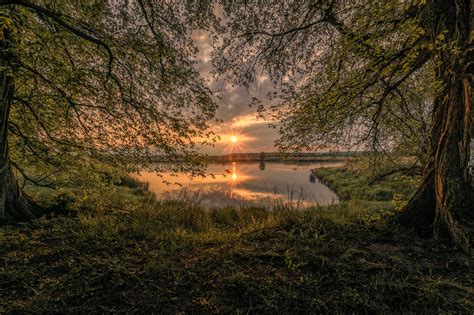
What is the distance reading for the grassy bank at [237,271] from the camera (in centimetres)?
282

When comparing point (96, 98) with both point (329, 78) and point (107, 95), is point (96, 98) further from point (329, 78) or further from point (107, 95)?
point (329, 78)

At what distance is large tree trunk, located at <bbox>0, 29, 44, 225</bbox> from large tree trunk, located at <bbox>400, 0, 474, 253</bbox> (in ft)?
30.2

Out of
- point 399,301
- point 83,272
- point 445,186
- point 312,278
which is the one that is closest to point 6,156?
point 83,272

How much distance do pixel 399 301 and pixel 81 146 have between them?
7.29 m

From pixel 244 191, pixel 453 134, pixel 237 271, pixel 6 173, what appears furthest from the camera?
pixel 244 191

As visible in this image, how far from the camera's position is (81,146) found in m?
6.01

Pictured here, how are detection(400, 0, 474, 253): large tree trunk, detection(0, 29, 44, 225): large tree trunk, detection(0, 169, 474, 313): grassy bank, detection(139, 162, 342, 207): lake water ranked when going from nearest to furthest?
detection(0, 169, 474, 313): grassy bank → detection(400, 0, 474, 253): large tree trunk → detection(0, 29, 44, 225): large tree trunk → detection(139, 162, 342, 207): lake water

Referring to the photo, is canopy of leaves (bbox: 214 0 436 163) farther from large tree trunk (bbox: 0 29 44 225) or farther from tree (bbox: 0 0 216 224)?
large tree trunk (bbox: 0 29 44 225)

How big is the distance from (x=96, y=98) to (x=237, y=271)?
533 centimetres

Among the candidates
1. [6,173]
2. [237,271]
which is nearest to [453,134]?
[237,271]

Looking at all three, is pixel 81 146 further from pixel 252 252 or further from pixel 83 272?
pixel 252 252

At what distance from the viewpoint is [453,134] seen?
4562 millimetres

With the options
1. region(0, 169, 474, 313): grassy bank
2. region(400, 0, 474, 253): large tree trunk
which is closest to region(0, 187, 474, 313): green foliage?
region(0, 169, 474, 313): grassy bank

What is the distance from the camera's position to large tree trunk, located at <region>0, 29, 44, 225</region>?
5.27 meters
